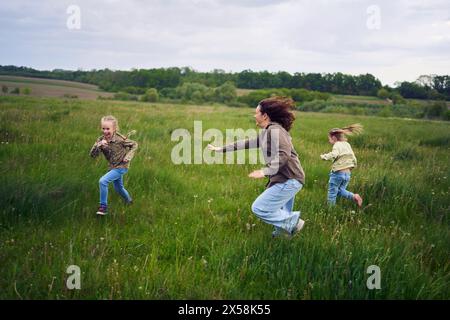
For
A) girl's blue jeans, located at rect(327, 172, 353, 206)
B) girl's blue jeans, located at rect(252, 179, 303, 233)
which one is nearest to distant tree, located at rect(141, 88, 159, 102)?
girl's blue jeans, located at rect(327, 172, 353, 206)

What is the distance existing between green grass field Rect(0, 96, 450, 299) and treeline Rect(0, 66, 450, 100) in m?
44.0

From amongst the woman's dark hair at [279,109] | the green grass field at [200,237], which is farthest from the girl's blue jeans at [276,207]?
the woman's dark hair at [279,109]

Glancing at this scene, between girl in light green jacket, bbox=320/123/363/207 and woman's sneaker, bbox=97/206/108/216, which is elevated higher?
girl in light green jacket, bbox=320/123/363/207

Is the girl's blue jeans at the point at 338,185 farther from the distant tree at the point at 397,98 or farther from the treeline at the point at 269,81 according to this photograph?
the distant tree at the point at 397,98

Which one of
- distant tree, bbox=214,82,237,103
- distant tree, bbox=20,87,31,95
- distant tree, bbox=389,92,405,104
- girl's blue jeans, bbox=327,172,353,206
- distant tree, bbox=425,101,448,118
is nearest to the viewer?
A: girl's blue jeans, bbox=327,172,353,206

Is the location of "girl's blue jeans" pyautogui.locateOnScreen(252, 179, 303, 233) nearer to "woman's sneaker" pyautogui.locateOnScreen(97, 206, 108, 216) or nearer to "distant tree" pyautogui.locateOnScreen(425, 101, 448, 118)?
Answer: "woman's sneaker" pyautogui.locateOnScreen(97, 206, 108, 216)

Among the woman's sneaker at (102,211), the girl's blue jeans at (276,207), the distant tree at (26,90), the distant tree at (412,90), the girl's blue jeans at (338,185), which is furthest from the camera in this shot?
the distant tree at (412,90)

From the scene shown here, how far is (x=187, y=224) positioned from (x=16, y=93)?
27.6 m

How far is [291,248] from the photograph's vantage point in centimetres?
343

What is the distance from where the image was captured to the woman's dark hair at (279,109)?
3.98m

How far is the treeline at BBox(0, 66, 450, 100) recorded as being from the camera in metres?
53.2

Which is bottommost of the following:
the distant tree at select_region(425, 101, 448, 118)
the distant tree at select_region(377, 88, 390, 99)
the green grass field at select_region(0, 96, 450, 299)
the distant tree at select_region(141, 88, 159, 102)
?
the green grass field at select_region(0, 96, 450, 299)

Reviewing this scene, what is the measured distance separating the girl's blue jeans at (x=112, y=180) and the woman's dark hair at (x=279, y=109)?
214 centimetres
